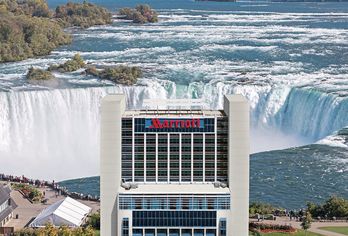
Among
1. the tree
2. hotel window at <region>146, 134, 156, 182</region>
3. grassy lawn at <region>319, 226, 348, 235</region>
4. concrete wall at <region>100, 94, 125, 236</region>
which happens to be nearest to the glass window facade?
concrete wall at <region>100, 94, 125, 236</region>

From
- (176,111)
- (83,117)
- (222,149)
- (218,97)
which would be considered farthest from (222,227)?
(218,97)

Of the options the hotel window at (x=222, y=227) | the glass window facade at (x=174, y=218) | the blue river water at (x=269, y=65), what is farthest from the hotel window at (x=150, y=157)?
the blue river water at (x=269, y=65)

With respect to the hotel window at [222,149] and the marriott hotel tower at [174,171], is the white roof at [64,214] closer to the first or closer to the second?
the marriott hotel tower at [174,171]

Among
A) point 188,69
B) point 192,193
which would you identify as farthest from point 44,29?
point 192,193

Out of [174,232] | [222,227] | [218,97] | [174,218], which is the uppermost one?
[174,218]

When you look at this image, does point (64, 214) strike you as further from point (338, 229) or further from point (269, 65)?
point (269, 65)

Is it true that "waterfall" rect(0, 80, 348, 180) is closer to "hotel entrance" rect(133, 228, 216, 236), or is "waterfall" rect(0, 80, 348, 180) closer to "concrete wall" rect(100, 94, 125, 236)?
"concrete wall" rect(100, 94, 125, 236)
